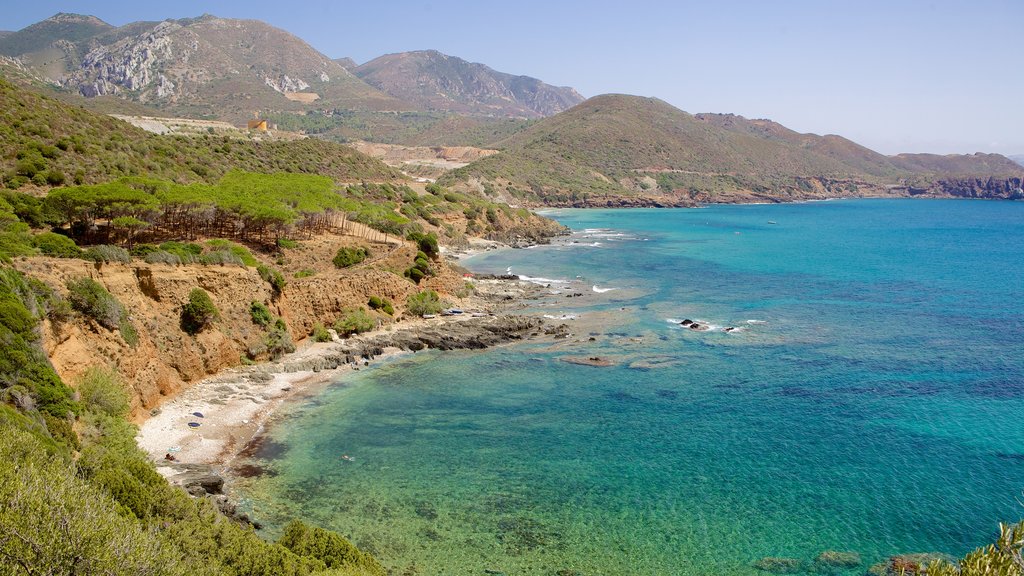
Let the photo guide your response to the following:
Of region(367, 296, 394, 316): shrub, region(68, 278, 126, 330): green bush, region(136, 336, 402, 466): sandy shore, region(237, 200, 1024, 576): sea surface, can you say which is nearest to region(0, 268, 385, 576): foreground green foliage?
region(68, 278, 126, 330): green bush

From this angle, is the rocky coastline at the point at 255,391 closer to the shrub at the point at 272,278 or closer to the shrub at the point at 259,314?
the shrub at the point at 259,314

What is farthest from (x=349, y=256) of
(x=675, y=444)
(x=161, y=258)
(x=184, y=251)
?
(x=675, y=444)

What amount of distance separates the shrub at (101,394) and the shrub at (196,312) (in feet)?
22.8

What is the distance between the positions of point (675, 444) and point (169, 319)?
902 inches

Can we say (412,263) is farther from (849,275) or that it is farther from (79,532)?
(849,275)

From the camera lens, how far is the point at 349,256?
152 feet

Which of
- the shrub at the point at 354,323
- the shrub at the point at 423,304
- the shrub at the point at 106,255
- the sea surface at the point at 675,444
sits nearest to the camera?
the sea surface at the point at 675,444

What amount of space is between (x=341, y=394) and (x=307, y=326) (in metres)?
8.80

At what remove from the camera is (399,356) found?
122 ft

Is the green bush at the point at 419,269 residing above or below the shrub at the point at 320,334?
above

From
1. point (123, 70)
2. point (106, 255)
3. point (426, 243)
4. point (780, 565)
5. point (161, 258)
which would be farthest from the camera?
point (123, 70)

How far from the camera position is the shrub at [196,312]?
30.4 metres

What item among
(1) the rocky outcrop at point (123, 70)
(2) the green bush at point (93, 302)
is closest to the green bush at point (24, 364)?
(2) the green bush at point (93, 302)

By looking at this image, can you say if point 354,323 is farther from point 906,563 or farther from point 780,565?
point 906,563
